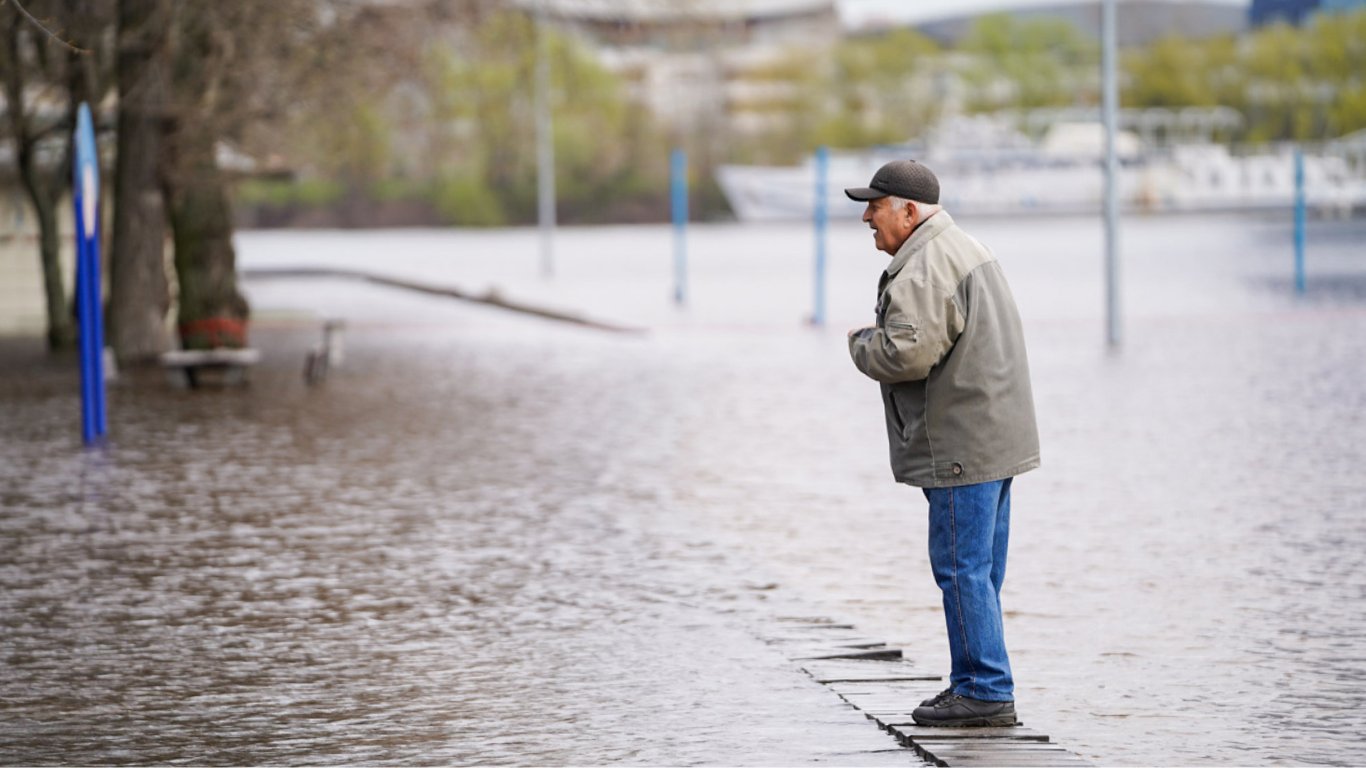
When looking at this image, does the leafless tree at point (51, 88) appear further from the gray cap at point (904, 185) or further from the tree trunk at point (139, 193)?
the gray cap at point (904, 185)

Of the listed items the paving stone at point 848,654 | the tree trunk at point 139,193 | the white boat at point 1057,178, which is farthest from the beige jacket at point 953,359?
the white boat at point 1057,178

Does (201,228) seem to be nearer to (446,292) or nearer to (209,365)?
(209,365)

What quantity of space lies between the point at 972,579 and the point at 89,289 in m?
10.9

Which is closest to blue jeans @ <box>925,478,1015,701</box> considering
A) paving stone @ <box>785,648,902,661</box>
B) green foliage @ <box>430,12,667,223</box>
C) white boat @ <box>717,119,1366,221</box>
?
paving stone @ <box>785,648,902,661</box>

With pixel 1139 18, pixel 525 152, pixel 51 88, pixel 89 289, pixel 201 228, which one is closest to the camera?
pixel 89 289

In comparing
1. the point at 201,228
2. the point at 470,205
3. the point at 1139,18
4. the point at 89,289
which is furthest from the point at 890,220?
the point at 1139,18

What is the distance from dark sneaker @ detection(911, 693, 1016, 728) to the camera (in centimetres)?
670

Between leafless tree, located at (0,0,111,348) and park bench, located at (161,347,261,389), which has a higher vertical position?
leafless tree, located at (0,0,111,348)

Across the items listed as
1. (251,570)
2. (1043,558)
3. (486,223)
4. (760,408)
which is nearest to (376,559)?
(251,570)

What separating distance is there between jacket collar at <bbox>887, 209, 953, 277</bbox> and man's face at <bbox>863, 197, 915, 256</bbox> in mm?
31

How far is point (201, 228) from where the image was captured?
2400cm

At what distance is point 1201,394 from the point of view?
18031 mm

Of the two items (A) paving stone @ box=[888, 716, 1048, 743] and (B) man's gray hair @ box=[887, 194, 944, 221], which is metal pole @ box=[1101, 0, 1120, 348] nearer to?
(B) man's gray hair @ box=[887, 194, 944, 221]

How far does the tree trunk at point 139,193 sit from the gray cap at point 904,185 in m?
16.3
